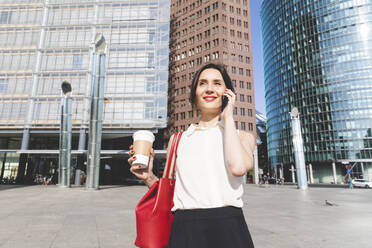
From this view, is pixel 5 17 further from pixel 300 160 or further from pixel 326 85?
pixel 326 85

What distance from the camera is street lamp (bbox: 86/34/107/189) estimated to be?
2241 cm

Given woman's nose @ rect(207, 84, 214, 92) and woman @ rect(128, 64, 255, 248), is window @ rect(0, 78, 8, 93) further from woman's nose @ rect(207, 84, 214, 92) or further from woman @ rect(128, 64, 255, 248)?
woman's nose @ rect(207, 84, 214, 92)

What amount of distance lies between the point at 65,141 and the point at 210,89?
2645 centimetres

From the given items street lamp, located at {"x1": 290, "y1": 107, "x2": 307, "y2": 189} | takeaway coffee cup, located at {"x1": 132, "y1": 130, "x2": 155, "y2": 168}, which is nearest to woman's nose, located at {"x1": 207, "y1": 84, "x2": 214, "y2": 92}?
takeaway coffee cup, located at {"x1": 132, "y1": 130, "x2": 155, "y2": 168}

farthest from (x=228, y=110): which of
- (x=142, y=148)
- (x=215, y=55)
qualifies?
(x=215, y=55)

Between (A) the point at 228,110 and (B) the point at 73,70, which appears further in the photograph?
(B) the point at 73,70

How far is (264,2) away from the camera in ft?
297

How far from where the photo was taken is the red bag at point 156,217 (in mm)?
1671

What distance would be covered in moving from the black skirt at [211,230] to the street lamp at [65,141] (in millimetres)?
26386

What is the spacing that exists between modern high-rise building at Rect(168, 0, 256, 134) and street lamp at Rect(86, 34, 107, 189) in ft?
95.3

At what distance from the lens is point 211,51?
180 ft

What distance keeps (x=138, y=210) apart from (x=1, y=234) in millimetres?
6063

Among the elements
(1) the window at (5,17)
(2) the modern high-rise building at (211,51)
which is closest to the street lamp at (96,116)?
(1) the window at (5,17)

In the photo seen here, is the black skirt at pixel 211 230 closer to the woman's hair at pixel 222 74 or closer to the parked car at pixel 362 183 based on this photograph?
the woman's hair at pixel 222 74
